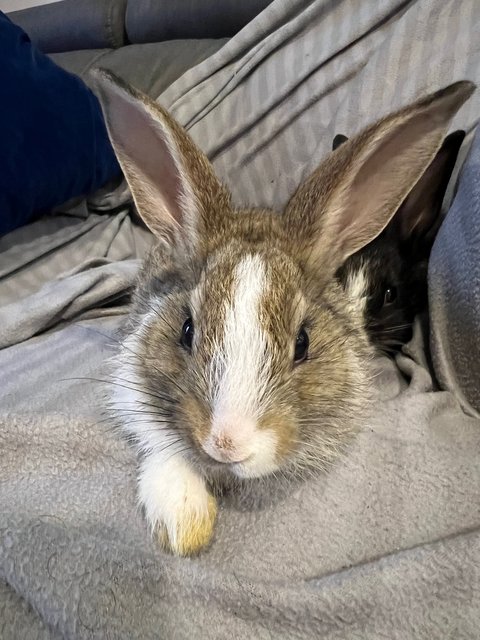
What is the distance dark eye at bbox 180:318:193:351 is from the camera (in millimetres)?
762

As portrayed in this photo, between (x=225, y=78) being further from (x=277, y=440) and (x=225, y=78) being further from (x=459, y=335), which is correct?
(x=277, y=440)

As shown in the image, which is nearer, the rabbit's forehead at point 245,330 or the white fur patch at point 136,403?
the rabbit's forehead at point 245,330

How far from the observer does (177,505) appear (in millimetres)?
713

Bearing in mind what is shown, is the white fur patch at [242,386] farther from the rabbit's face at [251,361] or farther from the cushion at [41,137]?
the cushion at [41,137]

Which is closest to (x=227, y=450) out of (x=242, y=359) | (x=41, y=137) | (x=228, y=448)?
(x=228, y=448)

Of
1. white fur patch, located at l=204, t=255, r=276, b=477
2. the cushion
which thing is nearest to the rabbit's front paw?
white fur patch, located at l=204, t=255, r=276, b=477

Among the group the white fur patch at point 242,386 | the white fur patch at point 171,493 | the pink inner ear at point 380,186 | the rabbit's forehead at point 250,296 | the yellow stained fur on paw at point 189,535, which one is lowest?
the yellow stained fur on paw at point 189,535

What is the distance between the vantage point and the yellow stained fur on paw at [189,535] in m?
0.68

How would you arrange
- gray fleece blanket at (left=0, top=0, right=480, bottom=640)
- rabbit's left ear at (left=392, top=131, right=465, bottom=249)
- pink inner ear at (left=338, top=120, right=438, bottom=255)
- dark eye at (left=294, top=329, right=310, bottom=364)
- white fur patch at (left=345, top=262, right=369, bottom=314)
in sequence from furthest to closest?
rabbit's left ear at (left=392, top=131, right=465, bottom=249) < white fur patch at (left=345, top=262, right=369, bottom=314) < pink inner ear at (left=338, top=120, right=438, bottom=255) < dark eye at (left=294, top=329, right=310, bottom=364) < gray fleece blanket at (left=0, top=0, right=480, bottom=640)

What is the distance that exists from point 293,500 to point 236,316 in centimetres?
26

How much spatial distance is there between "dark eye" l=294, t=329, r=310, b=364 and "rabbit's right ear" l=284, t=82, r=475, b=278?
0.14 metres

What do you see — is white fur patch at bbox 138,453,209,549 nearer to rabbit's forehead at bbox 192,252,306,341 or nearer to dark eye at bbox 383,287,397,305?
rabbit's forehead at bbox 192,252,306,341

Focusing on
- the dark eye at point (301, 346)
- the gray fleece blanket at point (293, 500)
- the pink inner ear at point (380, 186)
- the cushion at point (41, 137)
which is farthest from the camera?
the cushion at point (41, 137)

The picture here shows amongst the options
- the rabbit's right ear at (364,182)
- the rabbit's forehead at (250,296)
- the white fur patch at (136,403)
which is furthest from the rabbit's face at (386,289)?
the white fur patch at (136,403)
